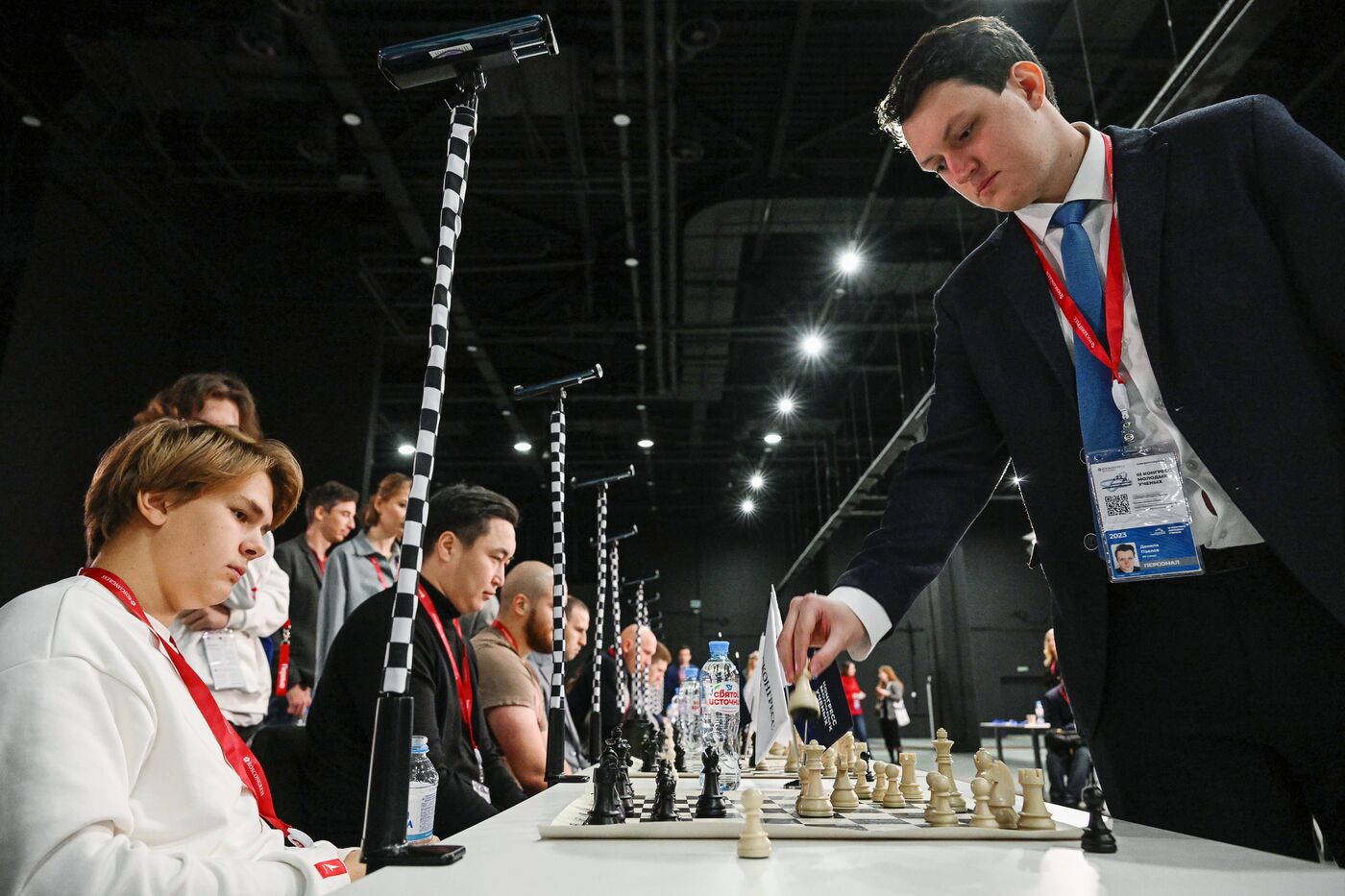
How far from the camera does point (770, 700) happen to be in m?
1.22

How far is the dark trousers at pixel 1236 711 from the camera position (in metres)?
1.03

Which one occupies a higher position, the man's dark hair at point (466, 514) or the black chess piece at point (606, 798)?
the man's dark hair at point (466, 514)

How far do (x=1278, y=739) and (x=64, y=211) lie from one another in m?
6.75

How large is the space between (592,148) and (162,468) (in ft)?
23.1

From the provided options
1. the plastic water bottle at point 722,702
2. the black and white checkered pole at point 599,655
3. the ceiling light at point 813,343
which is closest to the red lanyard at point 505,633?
the black and white checkered pole at point 599,655

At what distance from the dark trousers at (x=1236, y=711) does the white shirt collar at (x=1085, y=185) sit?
1.89ft

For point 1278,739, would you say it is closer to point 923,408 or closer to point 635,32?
point 635,32

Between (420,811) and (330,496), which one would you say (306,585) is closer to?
(330,496)

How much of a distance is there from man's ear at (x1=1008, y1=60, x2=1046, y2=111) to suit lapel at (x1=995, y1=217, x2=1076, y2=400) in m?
0.18

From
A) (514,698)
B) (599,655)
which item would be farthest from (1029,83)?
(599,655)

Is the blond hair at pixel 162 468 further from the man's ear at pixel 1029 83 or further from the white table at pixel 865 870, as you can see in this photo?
the man's ear at pixel 1029 83

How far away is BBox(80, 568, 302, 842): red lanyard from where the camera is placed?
4.01 feet

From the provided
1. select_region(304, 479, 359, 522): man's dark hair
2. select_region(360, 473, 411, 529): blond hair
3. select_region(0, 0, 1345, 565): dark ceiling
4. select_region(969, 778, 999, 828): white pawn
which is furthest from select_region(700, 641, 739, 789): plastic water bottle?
select_region(0, 0, 1345, 565): dark ceiling

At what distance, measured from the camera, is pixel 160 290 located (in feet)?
22.3
